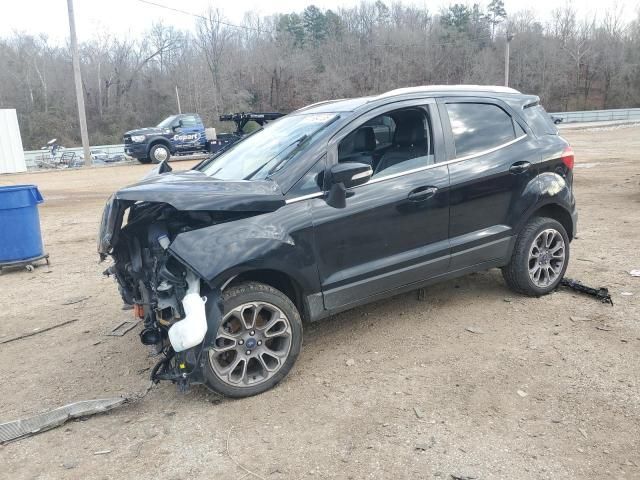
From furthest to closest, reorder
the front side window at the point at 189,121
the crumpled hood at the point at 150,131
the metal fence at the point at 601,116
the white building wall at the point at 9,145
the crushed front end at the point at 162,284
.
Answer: the metal fence at the point at 601,116
the front side window at the point at 189,121
the white building wall at the point at 9,145
the crumpled hood at the point at 150,131
the crushed front end at the point at 162,284

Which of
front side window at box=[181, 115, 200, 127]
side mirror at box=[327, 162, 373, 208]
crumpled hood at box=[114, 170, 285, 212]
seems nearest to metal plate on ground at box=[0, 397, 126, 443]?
crumpled hood at box=[114, 170, 285, 212]

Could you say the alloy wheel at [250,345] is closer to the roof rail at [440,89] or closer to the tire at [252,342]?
the tire at [252,342]

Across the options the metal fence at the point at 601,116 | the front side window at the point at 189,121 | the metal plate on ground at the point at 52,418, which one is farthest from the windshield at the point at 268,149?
the metal fence at the point at 601,116

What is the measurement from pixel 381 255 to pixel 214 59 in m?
64.7

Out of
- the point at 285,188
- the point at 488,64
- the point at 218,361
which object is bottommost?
the point at 218,361

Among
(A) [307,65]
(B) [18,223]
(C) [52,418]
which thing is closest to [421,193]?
(C) [52,418]

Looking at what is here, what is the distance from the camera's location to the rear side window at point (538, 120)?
477 centimetres

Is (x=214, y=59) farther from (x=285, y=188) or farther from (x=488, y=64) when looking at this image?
(x=285, y=188)

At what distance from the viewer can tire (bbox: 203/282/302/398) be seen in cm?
332

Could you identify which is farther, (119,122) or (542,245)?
(119,122)

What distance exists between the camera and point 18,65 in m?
60.4

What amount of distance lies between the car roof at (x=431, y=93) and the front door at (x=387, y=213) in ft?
0.40

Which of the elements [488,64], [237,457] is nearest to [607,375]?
[237,457]

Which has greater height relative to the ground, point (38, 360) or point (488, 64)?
point (488, 64)
